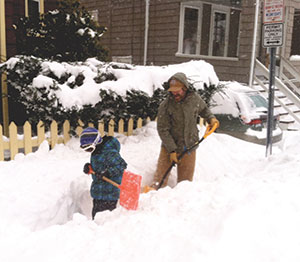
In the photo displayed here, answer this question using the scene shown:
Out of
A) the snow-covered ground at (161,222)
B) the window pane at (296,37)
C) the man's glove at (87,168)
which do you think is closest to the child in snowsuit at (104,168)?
the man's glove at (87,168)

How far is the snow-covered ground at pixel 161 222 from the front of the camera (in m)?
2.33

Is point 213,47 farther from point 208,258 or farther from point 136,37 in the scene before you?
point 208,258

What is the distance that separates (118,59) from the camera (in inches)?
641

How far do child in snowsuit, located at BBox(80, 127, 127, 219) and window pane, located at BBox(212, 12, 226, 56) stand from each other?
1266cm

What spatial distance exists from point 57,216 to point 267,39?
4.09 meters

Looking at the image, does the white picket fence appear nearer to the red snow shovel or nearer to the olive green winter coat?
the olive green winter coat

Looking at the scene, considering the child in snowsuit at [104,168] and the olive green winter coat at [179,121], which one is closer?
the child in snowsuit at [104,168]

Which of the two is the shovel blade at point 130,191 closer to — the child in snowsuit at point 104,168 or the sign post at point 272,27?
the child in snowsuit at point 104,168

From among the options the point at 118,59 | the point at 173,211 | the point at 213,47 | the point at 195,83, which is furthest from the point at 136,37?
the point at 173,211

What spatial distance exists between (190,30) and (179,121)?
11.3 m

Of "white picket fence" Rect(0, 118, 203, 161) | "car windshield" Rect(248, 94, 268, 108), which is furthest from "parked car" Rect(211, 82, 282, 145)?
"white picket fence" Rect(0, 118, 203, 161)

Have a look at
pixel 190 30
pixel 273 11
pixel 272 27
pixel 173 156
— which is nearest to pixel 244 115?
pixel 272 27

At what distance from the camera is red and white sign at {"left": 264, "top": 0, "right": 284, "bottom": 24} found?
5.13 meters

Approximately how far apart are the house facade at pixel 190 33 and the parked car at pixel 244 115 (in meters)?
4.74
